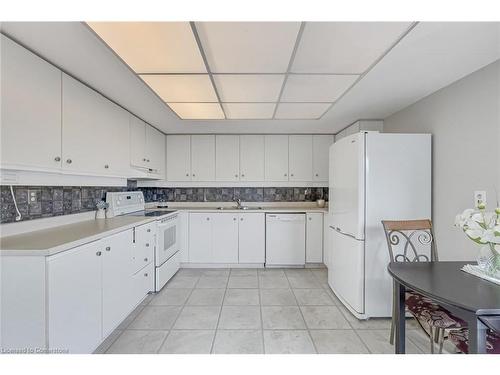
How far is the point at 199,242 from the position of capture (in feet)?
11.5

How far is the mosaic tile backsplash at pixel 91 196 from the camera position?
1.69 metres

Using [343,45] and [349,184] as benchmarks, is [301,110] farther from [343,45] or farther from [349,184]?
[343,45]

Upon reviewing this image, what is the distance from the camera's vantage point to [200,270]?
3453mm

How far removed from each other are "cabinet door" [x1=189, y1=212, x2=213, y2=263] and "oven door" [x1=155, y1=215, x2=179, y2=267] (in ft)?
0.83

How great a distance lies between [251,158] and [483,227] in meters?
3.04

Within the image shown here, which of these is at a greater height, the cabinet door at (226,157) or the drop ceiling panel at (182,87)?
the drop ceiling panel at (182,87)

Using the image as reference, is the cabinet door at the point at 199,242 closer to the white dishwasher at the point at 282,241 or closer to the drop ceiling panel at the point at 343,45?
the white dishwasher at the point at 282,241

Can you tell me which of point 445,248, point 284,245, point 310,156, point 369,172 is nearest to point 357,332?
point 445,248

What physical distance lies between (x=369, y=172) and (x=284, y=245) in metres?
1.87

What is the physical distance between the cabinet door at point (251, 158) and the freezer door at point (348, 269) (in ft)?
5.37

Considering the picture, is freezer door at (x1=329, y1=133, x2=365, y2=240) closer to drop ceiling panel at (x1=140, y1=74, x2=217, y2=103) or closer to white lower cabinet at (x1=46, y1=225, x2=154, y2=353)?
drop ceiling panel at (x1=140, y1=74, x2=217, y2=103)

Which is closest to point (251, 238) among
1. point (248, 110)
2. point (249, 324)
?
point (249, 324)

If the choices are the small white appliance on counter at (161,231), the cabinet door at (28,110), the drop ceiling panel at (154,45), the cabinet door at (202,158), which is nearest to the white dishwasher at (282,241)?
the cabinet door at (202,158)

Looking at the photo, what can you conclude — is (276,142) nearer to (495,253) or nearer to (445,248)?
(445,248)
